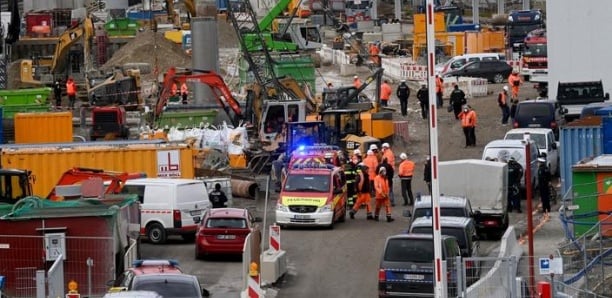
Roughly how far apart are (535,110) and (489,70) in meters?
19.6

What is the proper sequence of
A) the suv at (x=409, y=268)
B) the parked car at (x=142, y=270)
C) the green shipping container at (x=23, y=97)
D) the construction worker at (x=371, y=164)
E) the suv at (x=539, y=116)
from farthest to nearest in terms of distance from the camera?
the green shipping container at (x=23, y=97) < the suv at (x=539, y=116) < the construction worker at (x=371, y=164) < the suv at (x=409, y=268) < the parked car at (x=142, y=270)

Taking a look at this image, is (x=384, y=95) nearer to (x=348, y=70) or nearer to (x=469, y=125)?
(x=469, y=125)

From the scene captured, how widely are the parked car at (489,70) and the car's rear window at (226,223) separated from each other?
35.0m

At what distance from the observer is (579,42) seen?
54219 mm

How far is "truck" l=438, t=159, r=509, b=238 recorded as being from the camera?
3497cm

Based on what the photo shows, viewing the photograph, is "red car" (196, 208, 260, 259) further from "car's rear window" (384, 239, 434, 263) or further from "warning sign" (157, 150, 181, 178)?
"warning sign" (157, 150, 181, 178)

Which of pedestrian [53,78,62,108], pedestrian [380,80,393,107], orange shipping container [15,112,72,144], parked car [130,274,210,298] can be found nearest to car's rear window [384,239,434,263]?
parked car [130,274,210,298]

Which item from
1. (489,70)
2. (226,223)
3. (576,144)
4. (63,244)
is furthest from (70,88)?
(63,244)

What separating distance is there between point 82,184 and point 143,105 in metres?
27.0

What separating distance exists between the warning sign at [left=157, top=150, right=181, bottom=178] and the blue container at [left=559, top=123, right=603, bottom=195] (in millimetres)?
9468

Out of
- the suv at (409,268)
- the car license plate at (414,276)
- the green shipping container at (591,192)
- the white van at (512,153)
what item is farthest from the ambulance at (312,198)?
the car license plate at (414,276)

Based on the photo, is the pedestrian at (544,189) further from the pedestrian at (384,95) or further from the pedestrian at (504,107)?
the pedestrian at (384,95)

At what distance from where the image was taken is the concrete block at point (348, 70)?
75.6 m

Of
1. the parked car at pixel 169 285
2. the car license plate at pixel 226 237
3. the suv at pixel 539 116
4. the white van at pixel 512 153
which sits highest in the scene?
the suv at pixel 539 116
